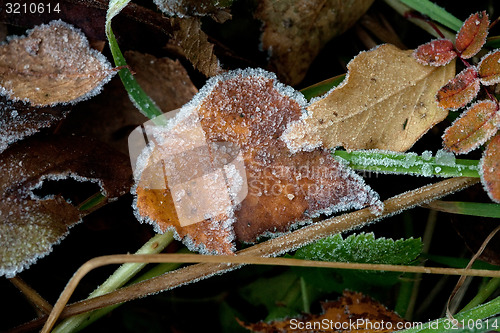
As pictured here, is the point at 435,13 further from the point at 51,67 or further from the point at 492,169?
the point at 51,67

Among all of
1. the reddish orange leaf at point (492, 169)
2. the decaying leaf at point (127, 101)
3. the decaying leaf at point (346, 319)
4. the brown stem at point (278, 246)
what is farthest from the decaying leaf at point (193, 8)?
the decaying leaf at point (346, 319)

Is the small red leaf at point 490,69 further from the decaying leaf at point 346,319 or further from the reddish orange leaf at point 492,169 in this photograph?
the decaying leaf at point 346,319

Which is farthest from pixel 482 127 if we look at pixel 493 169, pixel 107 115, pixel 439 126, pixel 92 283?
pixel 92 283

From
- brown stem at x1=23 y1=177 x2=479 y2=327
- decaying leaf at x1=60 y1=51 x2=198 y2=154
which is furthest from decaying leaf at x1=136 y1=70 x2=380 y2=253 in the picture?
decaying leaf at x1=60 y1=51 x2=198 y2=154

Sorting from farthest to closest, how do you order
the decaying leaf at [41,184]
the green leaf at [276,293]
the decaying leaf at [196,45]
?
the green leaf at [276,293] < the decaying leaf at [196,45] < the decaying leaf at [41,184]

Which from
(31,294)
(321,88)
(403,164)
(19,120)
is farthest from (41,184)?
(403,164)

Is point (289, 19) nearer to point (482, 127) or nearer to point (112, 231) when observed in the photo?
point (482, 127)

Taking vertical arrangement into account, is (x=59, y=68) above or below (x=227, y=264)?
above
